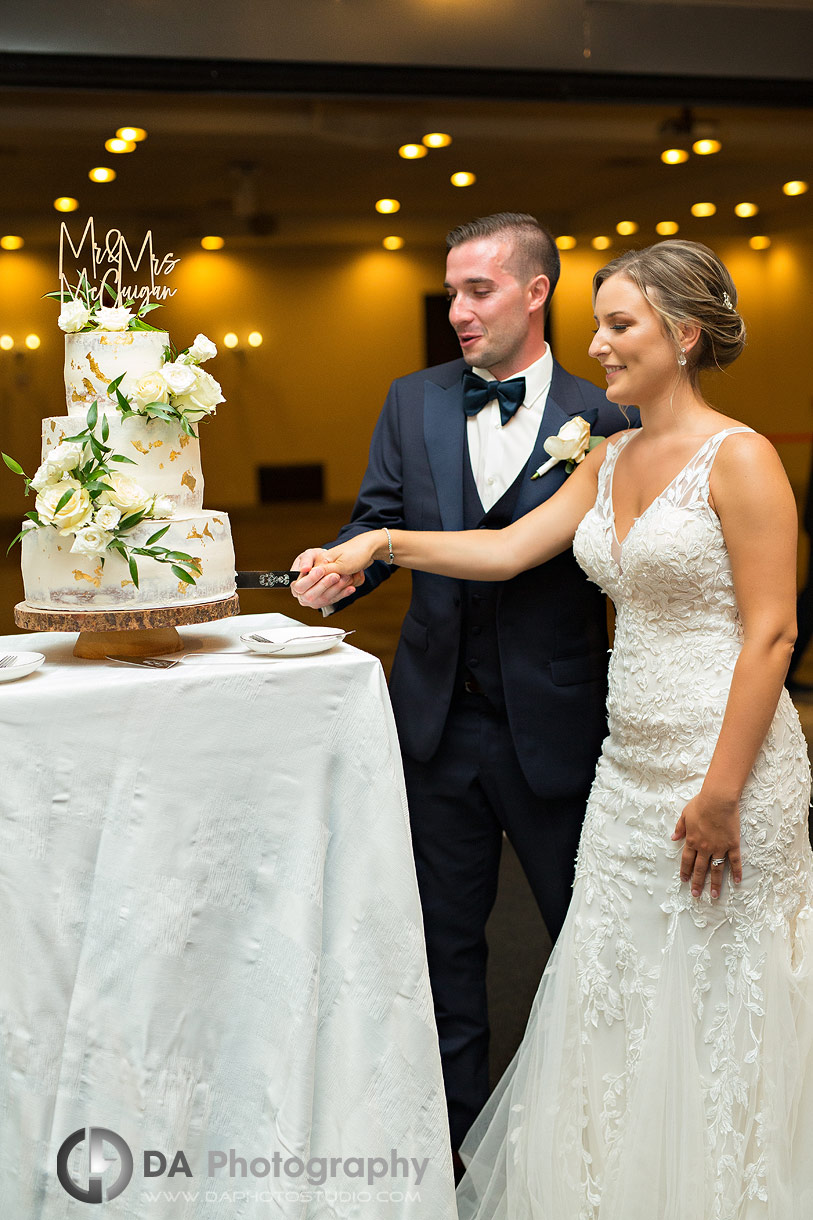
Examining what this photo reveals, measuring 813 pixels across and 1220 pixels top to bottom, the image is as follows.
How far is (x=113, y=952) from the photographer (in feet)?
6.00

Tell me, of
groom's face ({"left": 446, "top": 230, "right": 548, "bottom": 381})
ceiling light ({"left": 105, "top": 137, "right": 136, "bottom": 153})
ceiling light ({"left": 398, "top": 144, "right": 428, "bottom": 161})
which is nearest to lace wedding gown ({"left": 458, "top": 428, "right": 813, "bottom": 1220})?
groom's face ({"left": 446, "top": 230, "right": 548, "bottom": 381})

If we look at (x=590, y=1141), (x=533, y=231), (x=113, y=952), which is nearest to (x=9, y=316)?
(x=533, y=231)

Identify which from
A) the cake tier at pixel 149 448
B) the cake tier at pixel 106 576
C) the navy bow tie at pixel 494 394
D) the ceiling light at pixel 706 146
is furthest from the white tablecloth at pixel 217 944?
the ceiling light at pixel 706 146

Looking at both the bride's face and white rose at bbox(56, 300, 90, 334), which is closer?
white rose at bbox(56, 300, 90, 334)

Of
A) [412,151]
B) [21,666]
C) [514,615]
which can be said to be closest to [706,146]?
[412,151]

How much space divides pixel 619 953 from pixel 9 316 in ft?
10.9

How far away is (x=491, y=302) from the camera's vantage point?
2541 millimetres

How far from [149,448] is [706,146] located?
3.50 metres

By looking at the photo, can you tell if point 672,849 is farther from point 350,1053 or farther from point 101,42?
point 101,42

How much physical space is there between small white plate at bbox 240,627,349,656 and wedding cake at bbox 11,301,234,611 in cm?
11

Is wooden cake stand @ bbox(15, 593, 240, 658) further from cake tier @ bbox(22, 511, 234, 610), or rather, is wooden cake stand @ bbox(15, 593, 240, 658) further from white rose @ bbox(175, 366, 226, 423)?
white rose @ bbox(175, 366, 226, 423)

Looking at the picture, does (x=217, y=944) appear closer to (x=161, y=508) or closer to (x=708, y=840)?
(x=161, y=508)

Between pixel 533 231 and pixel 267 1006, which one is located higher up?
pixel 533 231

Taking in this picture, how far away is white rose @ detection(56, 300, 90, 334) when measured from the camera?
6.47 ft
